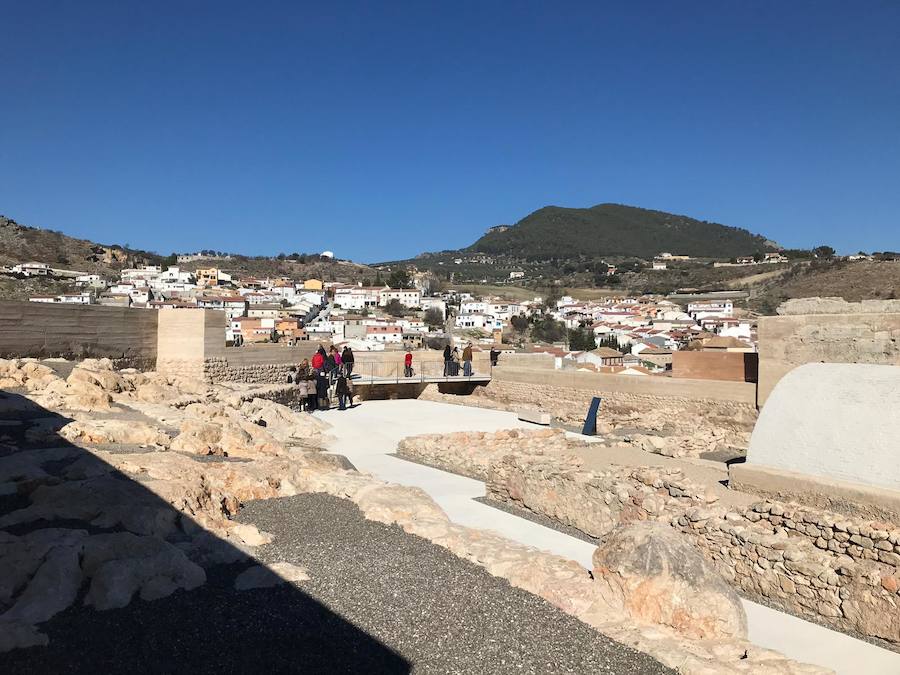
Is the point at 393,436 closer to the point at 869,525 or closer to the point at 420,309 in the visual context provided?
the point at 869,525

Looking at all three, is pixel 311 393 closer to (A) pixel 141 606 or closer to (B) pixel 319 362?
(B) pixel 319 362

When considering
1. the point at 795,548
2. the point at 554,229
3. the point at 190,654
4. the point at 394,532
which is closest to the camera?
the point at 190,654

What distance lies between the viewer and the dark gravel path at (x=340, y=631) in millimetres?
3658

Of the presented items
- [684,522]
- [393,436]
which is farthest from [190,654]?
[393,436]

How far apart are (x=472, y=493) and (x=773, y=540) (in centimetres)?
475

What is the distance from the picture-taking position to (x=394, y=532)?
6539 millimetres

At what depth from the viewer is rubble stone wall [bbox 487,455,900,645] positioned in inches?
213

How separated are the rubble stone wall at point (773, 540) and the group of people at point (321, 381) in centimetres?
1172

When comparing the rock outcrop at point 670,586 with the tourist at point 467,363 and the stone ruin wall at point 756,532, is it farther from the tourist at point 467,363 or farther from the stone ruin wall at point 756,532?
the tourist at point 467,363

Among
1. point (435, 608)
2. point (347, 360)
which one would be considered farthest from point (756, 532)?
point (347, 360)

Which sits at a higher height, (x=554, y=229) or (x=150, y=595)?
(x=554, y=229)

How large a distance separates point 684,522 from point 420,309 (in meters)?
94.8

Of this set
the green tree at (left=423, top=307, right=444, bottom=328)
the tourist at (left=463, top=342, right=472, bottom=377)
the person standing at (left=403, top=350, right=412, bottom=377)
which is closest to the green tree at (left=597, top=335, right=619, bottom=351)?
the green tree at (left=423, top=307, right=444, bottom=328)

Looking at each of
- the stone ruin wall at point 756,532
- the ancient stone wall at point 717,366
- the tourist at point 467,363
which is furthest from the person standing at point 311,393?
the ancient stone wall at point 717,366
